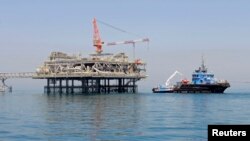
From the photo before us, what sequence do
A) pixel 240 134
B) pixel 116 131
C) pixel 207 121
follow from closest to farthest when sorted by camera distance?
pixel 240 134 < pixel 116 131 < pixel 207 121

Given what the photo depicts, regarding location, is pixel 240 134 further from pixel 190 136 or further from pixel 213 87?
pixel 213 87

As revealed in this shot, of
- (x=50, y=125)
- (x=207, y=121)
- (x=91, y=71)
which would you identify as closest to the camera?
(x=50, y=125)

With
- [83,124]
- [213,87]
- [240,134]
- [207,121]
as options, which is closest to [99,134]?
[83,124]

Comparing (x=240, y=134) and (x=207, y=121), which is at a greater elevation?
(x=240, y=134)

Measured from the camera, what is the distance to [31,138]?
1561 inches

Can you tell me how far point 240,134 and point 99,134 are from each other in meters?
24.0

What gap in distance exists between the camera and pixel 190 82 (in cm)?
18512

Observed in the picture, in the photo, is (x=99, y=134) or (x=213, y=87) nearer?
(x=99, y=134)

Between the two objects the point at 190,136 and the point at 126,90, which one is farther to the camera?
the point at 126,90

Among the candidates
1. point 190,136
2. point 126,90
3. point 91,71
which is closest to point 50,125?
point 190,136

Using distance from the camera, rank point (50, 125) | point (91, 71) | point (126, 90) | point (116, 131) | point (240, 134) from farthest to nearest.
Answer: point (126, 90) < point (91, 71) < point (50, 125) < point (116, 131) < point (240, 134)

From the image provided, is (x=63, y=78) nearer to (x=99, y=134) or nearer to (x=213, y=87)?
(x=213, y=87)

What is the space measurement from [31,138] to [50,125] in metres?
11.1

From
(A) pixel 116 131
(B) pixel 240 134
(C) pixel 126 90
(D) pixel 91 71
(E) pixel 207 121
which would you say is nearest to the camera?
(B) pixel 240 134
